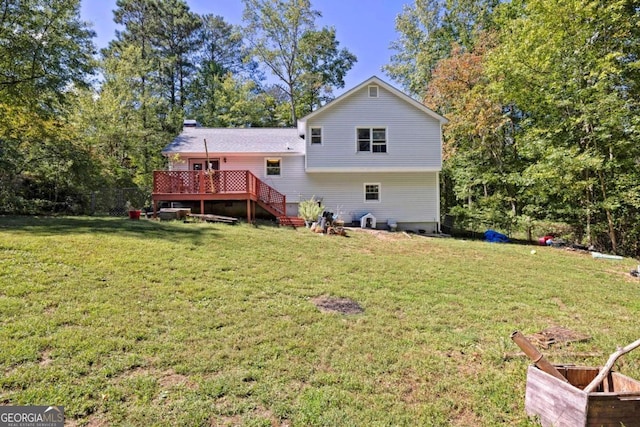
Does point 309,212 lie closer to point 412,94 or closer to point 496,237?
point 496,237

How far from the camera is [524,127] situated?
16.0 m

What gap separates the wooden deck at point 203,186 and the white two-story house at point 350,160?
587mm

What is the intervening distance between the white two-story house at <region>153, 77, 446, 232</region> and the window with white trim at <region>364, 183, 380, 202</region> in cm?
5

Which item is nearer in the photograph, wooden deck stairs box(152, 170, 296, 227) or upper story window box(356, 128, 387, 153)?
wooden deck stairs box(152, 170, 296, 227)

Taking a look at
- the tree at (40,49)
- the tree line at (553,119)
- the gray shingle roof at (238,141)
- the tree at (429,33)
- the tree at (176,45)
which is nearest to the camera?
the tree at (40,49)

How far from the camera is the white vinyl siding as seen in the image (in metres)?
15.2

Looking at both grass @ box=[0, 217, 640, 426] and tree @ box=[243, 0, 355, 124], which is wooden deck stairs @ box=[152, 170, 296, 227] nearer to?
grass @ box=[0, 217, 640, 426]

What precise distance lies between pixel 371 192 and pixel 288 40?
16.3 metres

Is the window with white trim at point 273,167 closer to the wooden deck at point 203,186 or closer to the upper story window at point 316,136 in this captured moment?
the upper story window at point 316,136

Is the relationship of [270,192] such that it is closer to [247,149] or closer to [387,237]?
[247,149]

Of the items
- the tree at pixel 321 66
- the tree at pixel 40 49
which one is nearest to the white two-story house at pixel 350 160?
the tree at pixel 40 49

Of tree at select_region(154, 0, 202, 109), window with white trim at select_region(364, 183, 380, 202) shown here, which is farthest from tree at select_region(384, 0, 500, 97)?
tree at select_region(154, 0, 202, 109)

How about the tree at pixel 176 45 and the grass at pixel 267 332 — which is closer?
the grass at pixel 267 332

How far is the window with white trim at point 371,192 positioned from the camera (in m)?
16.0
